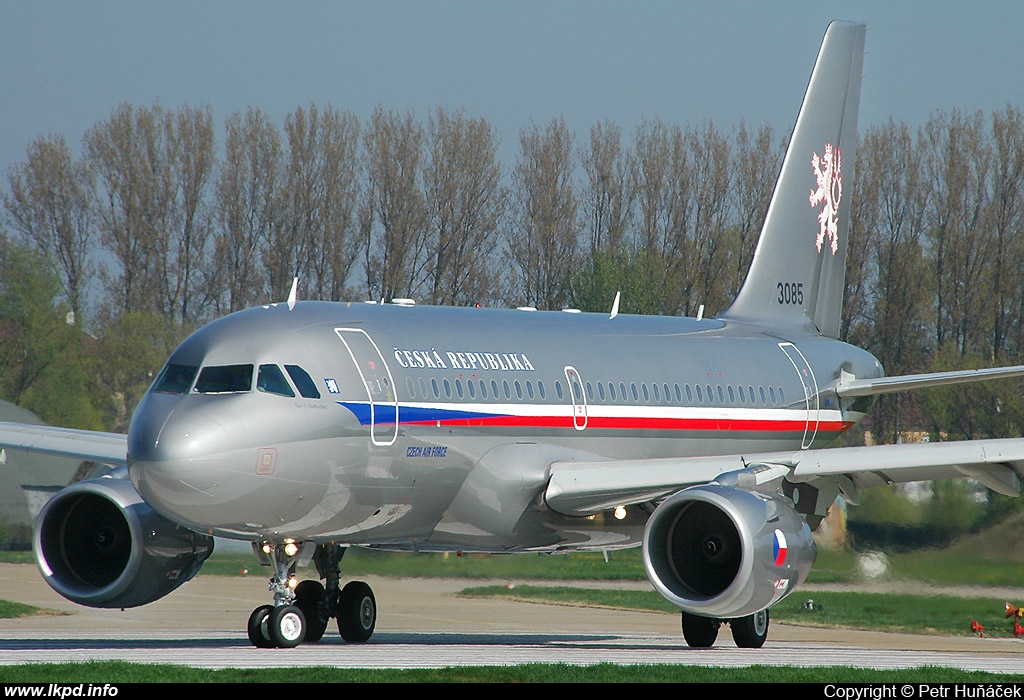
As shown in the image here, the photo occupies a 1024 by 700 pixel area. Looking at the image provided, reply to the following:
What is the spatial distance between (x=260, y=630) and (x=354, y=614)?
113 inches

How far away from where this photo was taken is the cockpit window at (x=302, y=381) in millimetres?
16359

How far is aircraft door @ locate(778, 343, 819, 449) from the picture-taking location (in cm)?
2475

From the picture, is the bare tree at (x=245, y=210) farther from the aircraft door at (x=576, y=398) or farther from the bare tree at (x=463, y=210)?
the aircraft door at (x=576, y=398)

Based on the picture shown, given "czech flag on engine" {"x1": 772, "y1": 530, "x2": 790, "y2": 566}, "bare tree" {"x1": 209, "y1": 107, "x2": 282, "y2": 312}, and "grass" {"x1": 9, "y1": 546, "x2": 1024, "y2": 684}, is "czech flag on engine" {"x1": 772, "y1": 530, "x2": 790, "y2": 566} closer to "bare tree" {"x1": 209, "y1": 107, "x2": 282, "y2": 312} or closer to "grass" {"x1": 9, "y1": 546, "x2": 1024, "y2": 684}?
"grass" {"x1": 9, "y1": 546, "x2": 1024, "y2": 684}

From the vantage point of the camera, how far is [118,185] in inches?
2422

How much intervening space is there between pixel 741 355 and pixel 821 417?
2.04 meters

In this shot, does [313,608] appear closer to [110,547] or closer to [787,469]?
[110,547]

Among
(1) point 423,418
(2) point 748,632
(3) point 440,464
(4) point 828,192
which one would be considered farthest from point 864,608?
(1) point 423,418

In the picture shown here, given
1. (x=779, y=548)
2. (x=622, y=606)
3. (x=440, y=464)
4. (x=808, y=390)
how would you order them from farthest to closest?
1. (x=622, y=606)
2. (x=808, y=390)
3. (x=440, y=464)
4. (x=779, y=548)

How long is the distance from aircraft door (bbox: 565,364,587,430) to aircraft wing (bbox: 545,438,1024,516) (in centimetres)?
102

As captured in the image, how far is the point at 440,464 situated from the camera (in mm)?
17797

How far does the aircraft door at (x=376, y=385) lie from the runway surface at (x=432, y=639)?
2.41 m

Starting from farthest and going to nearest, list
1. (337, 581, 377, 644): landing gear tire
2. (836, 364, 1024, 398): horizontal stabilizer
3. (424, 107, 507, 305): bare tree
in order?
(424, 107, 507, 305): bare tree, (836, 364, 1024, 398): horizontal stabilizer, (337, 581, 377, 644): landing gear tire

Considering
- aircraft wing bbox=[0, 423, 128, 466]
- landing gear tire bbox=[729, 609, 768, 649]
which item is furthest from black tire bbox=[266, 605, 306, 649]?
landing gear tire bbox=[729, 609, 768, 649]
